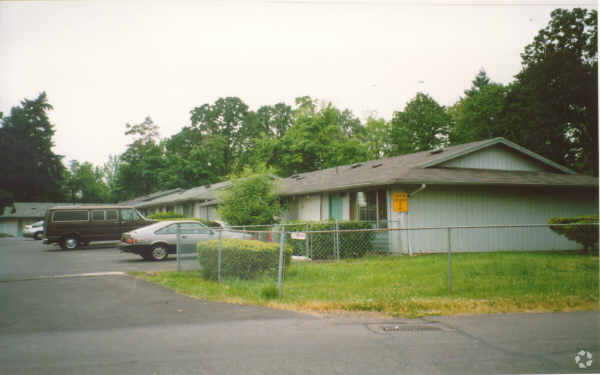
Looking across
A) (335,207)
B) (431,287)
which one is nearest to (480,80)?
(335,207)

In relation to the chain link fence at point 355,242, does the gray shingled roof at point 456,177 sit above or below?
above

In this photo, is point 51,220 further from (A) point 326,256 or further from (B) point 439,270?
(B) point 439,270

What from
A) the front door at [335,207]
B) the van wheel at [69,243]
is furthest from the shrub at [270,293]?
the van wheel at [69,243]

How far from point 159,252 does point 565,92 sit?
1245 inches

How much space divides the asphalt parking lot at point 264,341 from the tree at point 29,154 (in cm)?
4256

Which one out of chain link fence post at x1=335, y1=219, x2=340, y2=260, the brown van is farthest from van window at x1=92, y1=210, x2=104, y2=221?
chain link fence post at x1=335, y1=219, x2=340, y2=260

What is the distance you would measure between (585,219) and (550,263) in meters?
7.48

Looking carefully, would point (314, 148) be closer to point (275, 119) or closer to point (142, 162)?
point (275, 119)

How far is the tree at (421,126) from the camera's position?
48.9m

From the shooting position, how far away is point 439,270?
1012 cm

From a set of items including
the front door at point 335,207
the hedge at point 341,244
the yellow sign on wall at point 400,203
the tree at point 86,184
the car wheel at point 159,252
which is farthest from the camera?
the tree at point 86,184

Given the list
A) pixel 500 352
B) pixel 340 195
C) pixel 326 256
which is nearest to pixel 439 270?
pixel 326 256

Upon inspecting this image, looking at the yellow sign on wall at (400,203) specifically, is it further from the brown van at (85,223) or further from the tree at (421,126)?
the tree at (421,126)

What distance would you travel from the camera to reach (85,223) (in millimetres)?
22531
